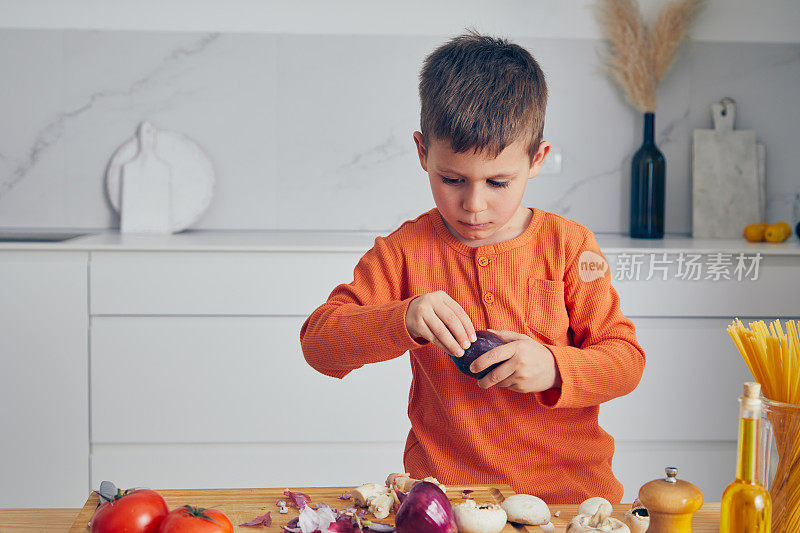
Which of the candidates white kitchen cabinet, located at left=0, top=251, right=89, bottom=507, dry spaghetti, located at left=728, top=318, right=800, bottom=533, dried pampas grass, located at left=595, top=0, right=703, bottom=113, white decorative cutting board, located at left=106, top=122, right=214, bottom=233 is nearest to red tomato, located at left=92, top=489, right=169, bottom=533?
dry spaghetti, located at left=728, top=318, right=800, bottom=533

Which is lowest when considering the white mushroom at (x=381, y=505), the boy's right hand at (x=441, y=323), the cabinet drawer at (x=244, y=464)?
the cabinet drawer at (x=244, y=464)

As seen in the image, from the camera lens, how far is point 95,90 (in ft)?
7.90

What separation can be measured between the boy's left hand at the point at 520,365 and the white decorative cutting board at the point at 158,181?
1726mm

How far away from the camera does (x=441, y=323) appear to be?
839mm

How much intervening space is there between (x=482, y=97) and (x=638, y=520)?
0.50 m

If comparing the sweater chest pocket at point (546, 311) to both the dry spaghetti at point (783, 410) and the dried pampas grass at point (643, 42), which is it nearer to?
the dry spaghetti at point (783, 410)

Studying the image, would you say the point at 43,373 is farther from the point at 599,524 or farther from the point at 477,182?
the point at 599,524

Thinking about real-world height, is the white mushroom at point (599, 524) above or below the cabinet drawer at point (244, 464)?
above

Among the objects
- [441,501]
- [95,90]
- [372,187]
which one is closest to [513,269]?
[441,501]

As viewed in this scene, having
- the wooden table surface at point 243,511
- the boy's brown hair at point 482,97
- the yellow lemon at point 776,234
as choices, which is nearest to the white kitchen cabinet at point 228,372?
the yellow lemon at point 776,234

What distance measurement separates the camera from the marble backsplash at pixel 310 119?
2.41 m

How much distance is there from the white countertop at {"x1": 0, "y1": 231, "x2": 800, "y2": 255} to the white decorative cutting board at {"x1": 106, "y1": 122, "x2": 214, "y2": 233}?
8 cm

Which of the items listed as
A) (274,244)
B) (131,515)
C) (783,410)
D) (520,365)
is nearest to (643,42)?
(274,244)

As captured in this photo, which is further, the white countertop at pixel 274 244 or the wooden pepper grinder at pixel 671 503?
the white countertop at pixel 274 244
